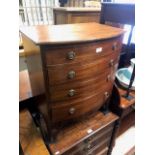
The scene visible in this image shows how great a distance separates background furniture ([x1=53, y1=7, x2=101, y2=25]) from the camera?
1755 millimetres

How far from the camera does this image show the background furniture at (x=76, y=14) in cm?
175

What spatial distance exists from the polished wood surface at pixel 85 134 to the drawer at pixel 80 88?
31 centimetres

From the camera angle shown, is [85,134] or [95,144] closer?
[85,134]

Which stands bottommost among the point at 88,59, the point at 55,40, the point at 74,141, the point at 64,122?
the point at 74,141

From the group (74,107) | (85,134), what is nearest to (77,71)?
A: (74,107)

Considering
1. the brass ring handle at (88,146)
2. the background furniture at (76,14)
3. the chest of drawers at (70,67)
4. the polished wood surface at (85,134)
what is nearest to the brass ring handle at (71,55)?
the chest of drawers at (70,67)

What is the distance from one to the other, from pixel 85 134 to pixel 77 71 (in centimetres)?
52

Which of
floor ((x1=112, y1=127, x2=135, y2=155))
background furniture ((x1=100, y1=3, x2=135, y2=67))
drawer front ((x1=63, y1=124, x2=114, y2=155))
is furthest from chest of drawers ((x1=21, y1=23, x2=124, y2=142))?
floor ((x1=112, y1=127, x2=135, y2=155))

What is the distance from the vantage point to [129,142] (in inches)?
69.1

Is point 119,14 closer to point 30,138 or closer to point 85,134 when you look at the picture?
point 85,134

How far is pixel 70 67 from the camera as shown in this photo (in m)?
0.76
